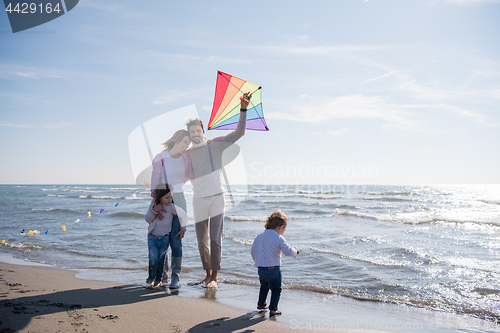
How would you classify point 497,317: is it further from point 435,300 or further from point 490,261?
point 490,261

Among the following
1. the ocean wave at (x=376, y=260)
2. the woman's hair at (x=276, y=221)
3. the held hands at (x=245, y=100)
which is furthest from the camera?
the ocean wave at (x=376, y=260)

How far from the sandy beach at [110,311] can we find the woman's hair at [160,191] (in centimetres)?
115

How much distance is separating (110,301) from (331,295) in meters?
2.76

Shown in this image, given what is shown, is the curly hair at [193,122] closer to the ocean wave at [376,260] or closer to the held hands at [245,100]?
the held hands at [245,100]

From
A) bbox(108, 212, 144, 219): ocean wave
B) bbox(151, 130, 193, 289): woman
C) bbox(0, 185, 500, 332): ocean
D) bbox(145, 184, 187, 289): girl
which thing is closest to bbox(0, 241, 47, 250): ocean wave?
bbox(0, 185, 500, 332): ocean

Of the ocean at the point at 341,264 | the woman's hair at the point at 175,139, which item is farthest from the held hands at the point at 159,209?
the woman's hair at the point at 175,139

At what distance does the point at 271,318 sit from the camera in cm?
306

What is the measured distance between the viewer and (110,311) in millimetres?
3010

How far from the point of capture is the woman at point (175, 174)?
157 inches

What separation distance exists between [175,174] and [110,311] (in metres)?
1.72

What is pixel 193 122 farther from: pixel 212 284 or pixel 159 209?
pixel 212 284

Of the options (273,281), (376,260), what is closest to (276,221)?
(273,281)

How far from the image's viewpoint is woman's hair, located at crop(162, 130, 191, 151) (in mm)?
4113

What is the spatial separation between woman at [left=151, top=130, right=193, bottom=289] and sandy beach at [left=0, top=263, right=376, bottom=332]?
19.7 inches
